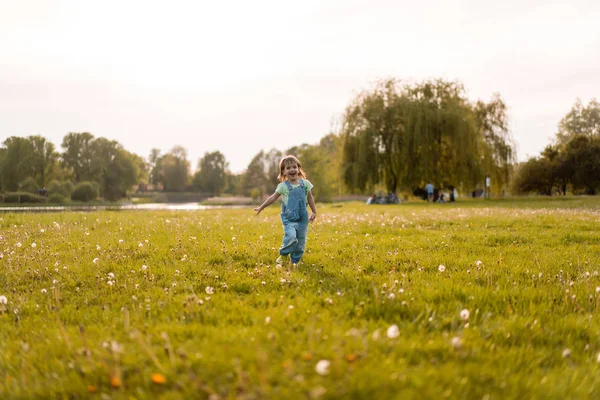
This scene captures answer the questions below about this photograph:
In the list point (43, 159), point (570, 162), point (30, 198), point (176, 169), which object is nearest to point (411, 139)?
point (570, 162)

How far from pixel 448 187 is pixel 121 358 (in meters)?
38.8

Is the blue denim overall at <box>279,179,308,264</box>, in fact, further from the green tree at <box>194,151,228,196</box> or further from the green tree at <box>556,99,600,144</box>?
the green tree at <box>194,151,228,196</box>

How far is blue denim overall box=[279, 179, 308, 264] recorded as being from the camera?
273 inches

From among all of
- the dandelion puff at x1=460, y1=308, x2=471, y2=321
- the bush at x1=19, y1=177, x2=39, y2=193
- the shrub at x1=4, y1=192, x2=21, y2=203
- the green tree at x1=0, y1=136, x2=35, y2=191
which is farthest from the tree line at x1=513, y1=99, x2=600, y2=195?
the green tree at x1=0, y1=136, x2=35, y2=191

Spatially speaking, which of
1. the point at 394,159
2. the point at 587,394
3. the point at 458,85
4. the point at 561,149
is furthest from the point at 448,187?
the point at 587,394

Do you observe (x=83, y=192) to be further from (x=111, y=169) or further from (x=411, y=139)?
(x=411, y=139)

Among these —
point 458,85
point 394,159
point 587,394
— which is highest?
point 458,85

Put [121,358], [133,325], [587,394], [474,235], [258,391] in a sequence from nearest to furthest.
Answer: [258,391] → [587,394] → [121,358] → [133,325] → [474,235]

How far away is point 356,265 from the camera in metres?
6.38

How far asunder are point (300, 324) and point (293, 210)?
3625 millimetres

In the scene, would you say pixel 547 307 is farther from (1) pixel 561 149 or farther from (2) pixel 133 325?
(1) pixel 561 149

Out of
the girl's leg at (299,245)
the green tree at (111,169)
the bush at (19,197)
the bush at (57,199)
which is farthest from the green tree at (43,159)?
the girl's leg at (299,245)

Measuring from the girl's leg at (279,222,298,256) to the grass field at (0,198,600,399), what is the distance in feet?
1.20

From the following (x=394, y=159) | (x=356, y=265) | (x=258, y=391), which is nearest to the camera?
(x=258, y=391)
